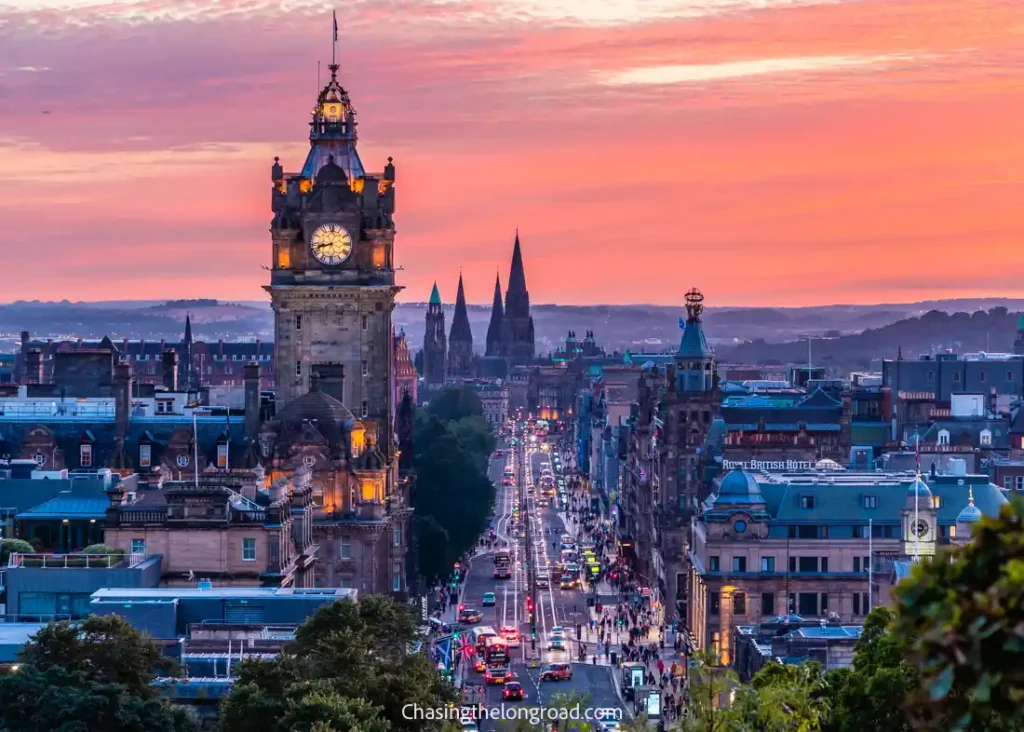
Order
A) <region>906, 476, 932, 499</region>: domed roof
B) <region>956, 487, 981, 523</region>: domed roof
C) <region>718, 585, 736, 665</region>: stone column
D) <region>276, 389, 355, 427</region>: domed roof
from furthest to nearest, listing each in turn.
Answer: <region>276, 389, 355, 427</region>: domed roof
<region>718, 585, 736, 665</region>: stone column
<region>906, 476, 932, 499</region>: domed roof
<region>956, 487, 981, 523</region>: domed roof

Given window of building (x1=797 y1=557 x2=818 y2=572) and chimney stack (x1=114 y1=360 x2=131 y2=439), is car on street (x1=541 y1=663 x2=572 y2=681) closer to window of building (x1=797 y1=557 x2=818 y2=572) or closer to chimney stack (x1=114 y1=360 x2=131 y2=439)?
window of building (x1=797 y1=557 x2=818 y2=572)

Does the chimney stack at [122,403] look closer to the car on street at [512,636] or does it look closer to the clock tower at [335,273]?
the clock tower at [335,273]

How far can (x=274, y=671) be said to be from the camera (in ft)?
235

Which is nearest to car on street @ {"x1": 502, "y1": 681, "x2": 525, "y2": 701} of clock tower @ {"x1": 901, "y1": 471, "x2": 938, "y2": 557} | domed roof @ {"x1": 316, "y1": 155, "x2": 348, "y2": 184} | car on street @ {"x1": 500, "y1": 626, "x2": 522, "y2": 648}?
car on street @ {"x1": 500, "y1": 626, "x2": 522, "y2": 648}

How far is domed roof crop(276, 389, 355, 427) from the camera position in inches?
5586

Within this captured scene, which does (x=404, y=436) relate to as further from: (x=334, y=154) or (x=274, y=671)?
(x=274, y=671)

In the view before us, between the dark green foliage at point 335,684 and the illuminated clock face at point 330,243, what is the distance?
248 ft

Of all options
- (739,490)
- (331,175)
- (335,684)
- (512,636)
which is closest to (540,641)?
(512,636)

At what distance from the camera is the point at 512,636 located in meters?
146

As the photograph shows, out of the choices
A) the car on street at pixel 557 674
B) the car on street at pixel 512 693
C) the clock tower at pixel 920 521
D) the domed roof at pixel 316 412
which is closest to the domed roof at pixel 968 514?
the clock tower at pixel 920 521

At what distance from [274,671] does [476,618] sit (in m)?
88.3

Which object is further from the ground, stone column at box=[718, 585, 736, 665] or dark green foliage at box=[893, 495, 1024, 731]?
dark green foliage at box=[893, 495, 1024, 731]

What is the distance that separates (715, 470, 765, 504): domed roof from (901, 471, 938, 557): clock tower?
9824 millimetres

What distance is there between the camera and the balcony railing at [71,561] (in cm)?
9750
